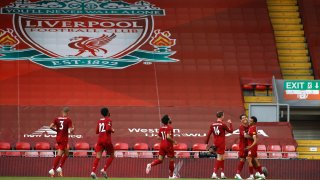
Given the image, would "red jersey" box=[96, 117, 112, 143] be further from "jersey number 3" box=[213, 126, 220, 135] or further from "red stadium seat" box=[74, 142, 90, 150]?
"red stadium seat" box=[74, 142, 90, 150]

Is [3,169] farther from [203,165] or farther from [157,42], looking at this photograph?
[157,42]

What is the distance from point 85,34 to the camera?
139ft

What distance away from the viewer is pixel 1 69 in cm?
3997

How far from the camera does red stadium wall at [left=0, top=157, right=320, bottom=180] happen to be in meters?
30.4

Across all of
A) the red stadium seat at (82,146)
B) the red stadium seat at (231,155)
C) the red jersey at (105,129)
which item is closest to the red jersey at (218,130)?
the red jersey at (105,129)

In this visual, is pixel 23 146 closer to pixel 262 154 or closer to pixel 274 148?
pixel 262 154

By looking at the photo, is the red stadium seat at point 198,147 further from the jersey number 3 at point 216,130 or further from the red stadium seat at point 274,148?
the jersey number 3 at point 216,130

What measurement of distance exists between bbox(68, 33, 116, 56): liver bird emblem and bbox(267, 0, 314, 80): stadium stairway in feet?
25.7

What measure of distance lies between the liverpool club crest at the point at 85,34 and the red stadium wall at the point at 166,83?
0.39m

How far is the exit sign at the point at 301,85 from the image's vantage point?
128ft

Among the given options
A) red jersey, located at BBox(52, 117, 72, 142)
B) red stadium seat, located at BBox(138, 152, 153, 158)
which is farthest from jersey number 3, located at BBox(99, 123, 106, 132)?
red stadium seat, located at BBox(138, 152, 153, 158)

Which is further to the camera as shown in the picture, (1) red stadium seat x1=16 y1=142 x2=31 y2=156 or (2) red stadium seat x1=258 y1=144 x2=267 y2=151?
(2) red stadium seat x1=258 y1=144 x2=267 y2=151

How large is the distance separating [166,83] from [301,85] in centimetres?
565

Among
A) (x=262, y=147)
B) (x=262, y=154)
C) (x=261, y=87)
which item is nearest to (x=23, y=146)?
(x=262, y=154)
